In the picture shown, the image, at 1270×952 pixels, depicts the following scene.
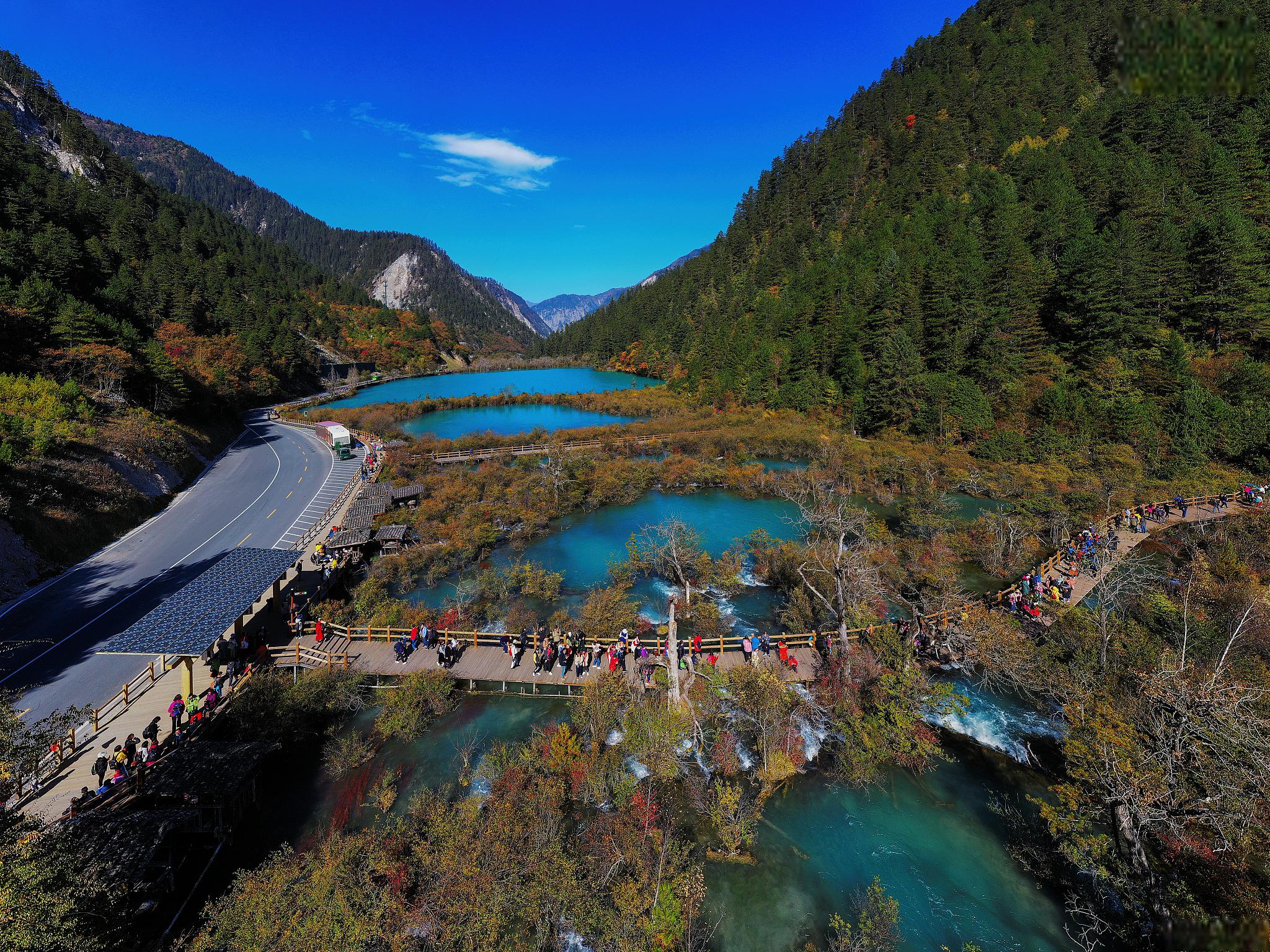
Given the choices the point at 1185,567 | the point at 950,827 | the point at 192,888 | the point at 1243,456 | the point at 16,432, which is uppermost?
the point at 16,432

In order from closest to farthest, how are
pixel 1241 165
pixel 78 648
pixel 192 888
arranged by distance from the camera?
1. pixel 192 888
2. pixel 78 648
3. pixel 1241 165

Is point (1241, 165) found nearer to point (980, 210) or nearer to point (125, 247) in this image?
point (980, 210)

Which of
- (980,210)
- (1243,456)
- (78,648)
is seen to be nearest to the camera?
(78,648)

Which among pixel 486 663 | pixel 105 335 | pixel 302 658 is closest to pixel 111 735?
pixel 302 658

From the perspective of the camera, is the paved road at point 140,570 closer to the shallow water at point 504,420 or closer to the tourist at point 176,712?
the tourist at point 176,712

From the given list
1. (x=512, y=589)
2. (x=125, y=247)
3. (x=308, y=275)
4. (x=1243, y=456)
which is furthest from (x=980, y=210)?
(x=308, y=275)

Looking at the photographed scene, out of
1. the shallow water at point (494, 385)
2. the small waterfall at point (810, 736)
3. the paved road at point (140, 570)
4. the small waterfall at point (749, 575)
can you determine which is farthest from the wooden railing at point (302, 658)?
the shallow water at point (494, 385)

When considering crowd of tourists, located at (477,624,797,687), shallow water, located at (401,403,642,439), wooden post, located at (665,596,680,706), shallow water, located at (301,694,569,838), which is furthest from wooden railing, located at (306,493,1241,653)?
shallow water, located at (401,403,642,439)

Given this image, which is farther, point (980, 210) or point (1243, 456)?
point (980, 210)

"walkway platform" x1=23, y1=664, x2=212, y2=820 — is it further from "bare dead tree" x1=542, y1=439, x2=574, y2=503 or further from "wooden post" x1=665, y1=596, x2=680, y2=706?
"bare dead tree" x1=542, y1=439, x2=574, y2=503
